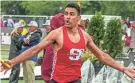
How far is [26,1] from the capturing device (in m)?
59.9

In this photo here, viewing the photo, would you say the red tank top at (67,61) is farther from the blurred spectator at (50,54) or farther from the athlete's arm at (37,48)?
the blurred spectator at (50,54)

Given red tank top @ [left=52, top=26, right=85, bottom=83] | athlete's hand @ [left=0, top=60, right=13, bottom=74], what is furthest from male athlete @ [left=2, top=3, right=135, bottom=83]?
athlete's hand @ [left=0, top=60, right=13, bottom=74]

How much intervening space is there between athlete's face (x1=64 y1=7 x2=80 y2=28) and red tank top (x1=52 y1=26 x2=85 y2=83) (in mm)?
116

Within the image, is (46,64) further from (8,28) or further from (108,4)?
(108,4)

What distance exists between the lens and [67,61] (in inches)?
265

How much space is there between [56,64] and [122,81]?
4873 millimetres

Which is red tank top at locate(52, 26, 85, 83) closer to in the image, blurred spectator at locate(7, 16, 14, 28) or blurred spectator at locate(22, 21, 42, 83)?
blurred spectator at locate(22, 21, 42, 83)

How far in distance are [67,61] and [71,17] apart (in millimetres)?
568

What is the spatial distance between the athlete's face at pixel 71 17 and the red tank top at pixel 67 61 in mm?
116

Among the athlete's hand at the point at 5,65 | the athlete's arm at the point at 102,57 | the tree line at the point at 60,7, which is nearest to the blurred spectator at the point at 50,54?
the athlete's arm at the point at 102,57

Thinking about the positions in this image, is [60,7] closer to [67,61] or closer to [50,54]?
[50,54]

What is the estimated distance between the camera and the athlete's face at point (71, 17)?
6707 mm

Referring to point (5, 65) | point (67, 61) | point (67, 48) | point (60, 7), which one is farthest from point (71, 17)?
point (60, 7)

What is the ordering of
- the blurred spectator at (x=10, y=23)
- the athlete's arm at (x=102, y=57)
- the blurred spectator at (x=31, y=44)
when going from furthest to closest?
the blurred spectator at (x=10, y=23)
the blurred spectator at (x=31, y=44)
the athlete's arm at (x=102, y=57)
